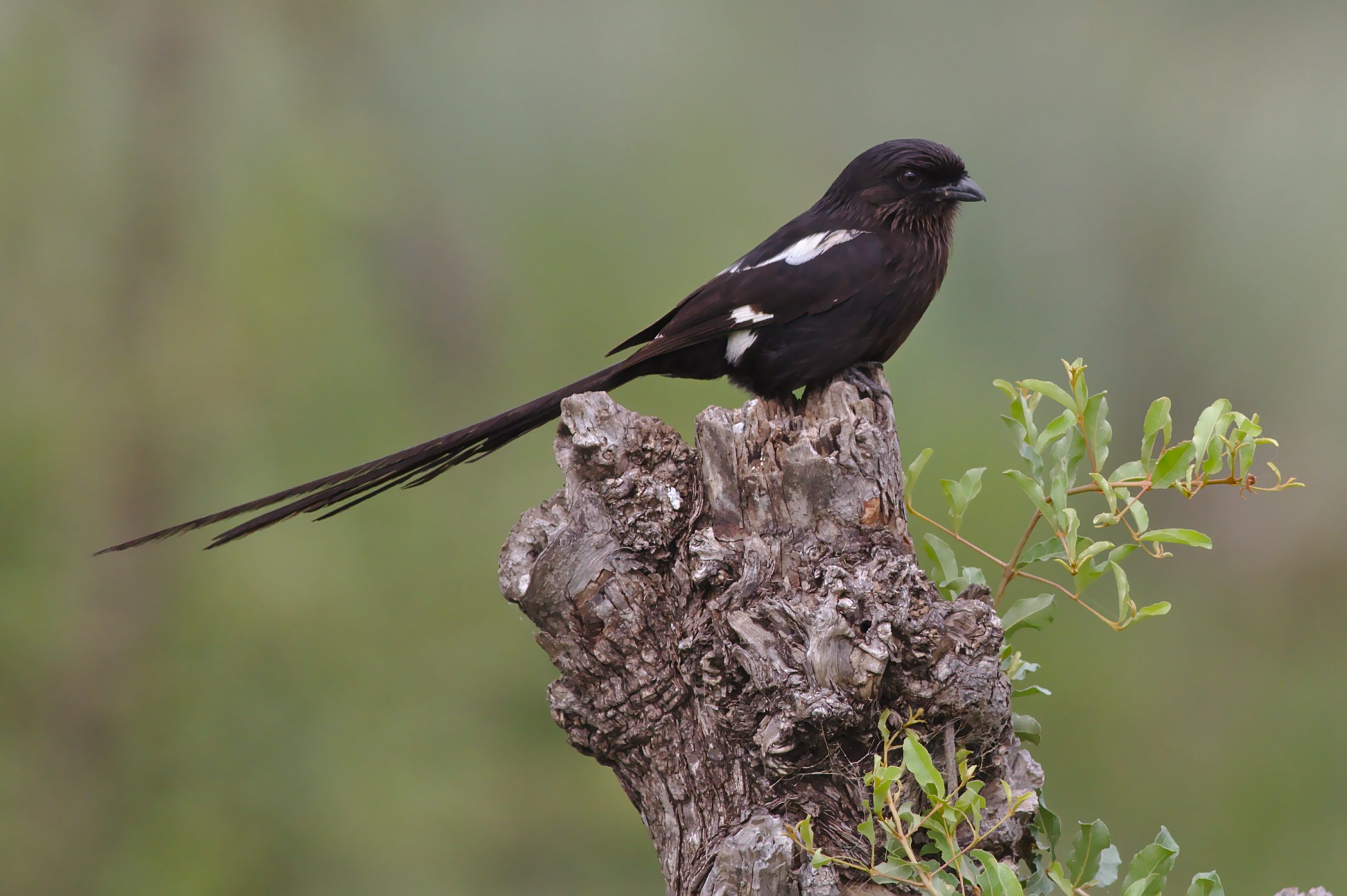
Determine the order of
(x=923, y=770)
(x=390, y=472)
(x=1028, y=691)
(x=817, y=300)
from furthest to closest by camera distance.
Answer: (x=817, y=300)
(x=390, y=472)
(x=1028, y=691)
(x=923, y=770)

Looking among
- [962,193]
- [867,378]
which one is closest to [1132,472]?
[867,378]

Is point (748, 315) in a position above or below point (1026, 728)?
above

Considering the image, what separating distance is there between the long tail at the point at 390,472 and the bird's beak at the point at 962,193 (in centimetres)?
85

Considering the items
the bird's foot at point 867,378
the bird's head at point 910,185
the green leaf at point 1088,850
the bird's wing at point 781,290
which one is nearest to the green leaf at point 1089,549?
the green leaf at point 1088,850

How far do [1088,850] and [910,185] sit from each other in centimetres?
130

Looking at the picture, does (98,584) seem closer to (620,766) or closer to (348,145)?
(348,145)

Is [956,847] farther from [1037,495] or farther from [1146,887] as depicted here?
[1037,495]

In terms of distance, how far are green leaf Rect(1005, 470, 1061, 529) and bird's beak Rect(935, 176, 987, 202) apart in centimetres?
95

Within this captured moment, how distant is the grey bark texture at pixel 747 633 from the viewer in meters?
1.25

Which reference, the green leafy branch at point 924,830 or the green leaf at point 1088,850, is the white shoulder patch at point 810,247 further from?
the green leaf at point 1088,850

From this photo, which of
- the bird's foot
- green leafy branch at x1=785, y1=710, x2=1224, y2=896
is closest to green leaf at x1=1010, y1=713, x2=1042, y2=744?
green leafy branch at x1=785, y1=710, x2=1224, y2=896

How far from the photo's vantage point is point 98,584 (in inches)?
129

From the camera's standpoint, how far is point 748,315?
1918mm

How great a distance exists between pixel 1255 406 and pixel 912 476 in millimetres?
2312
